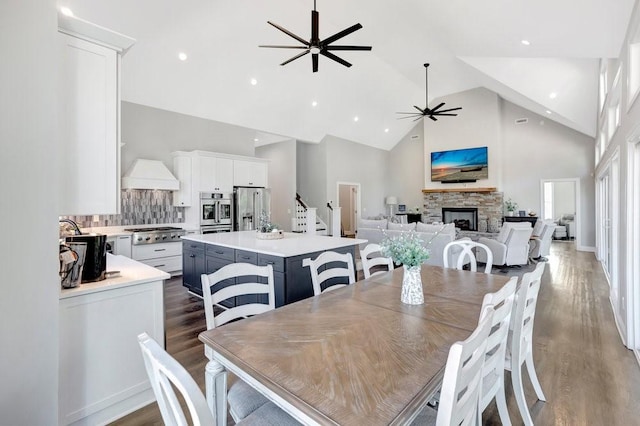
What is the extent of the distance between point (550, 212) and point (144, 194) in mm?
12776

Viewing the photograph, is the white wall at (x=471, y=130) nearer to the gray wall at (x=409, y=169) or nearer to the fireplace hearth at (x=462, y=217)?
the gray wall at (x=409, y=169)

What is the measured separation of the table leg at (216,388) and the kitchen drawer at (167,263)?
187 inches

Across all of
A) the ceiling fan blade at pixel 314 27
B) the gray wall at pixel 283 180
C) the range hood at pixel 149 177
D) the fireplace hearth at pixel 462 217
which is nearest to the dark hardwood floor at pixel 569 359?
the range hood at pixel 149 177

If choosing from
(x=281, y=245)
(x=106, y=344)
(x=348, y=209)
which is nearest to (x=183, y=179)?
(x=281, y=245)

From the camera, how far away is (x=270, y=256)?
10.4ft

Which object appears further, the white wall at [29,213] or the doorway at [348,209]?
the doorway at [348,209]

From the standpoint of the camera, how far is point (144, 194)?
6074 mm

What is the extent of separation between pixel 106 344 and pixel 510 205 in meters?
10.9

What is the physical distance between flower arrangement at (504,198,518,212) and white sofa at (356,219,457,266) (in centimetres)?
482

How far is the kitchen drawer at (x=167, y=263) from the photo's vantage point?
5.50 metres

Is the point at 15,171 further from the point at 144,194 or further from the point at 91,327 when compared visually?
the point at 144,194

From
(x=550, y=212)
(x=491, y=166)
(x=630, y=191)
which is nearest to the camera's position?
(x=630, y=191)

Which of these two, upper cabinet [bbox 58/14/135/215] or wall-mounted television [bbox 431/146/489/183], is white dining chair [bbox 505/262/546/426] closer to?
upper cabinet [bbox 58/14/135/215]

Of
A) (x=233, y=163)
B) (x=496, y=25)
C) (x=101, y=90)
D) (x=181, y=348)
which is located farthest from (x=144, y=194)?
(x=496, y=25)
